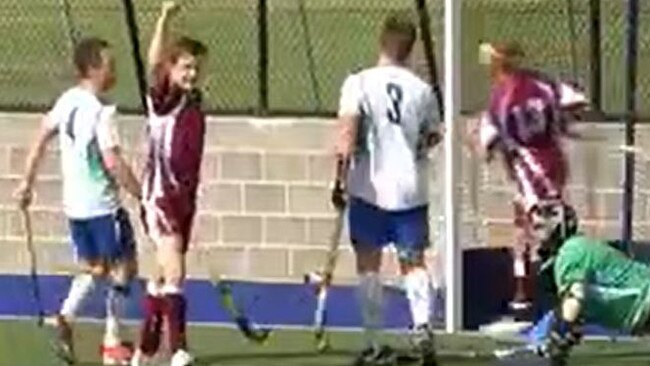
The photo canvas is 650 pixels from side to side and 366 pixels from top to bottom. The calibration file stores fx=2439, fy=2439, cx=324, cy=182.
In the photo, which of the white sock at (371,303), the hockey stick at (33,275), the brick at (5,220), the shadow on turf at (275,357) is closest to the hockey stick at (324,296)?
the shadow on turf at (275,357)

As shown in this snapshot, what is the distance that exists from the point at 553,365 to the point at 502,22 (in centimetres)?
1077

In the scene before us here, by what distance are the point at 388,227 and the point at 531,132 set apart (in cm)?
137

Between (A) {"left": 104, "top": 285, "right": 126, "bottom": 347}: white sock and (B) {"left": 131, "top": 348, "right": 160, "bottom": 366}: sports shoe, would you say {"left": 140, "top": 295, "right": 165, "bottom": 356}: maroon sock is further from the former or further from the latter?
(A) {"left": 104, "top": 285, "right": 126, "bottom": 347}: white sock

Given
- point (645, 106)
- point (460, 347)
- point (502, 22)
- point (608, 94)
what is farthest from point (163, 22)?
point (502, 22)

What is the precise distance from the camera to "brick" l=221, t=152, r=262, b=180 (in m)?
15.1

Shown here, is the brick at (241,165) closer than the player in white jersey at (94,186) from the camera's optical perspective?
No

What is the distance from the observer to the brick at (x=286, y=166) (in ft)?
49.3

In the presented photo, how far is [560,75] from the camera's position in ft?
53.6

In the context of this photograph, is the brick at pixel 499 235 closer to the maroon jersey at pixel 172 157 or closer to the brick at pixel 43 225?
the brick at pixel 43 225

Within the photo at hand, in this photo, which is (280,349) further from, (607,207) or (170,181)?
(607,207)

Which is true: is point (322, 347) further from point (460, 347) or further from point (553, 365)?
point (553, 365)

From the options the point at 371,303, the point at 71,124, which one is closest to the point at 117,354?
the point at 71,124

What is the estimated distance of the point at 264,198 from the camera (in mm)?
15102

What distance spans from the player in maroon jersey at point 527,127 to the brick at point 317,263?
67.2 inches
